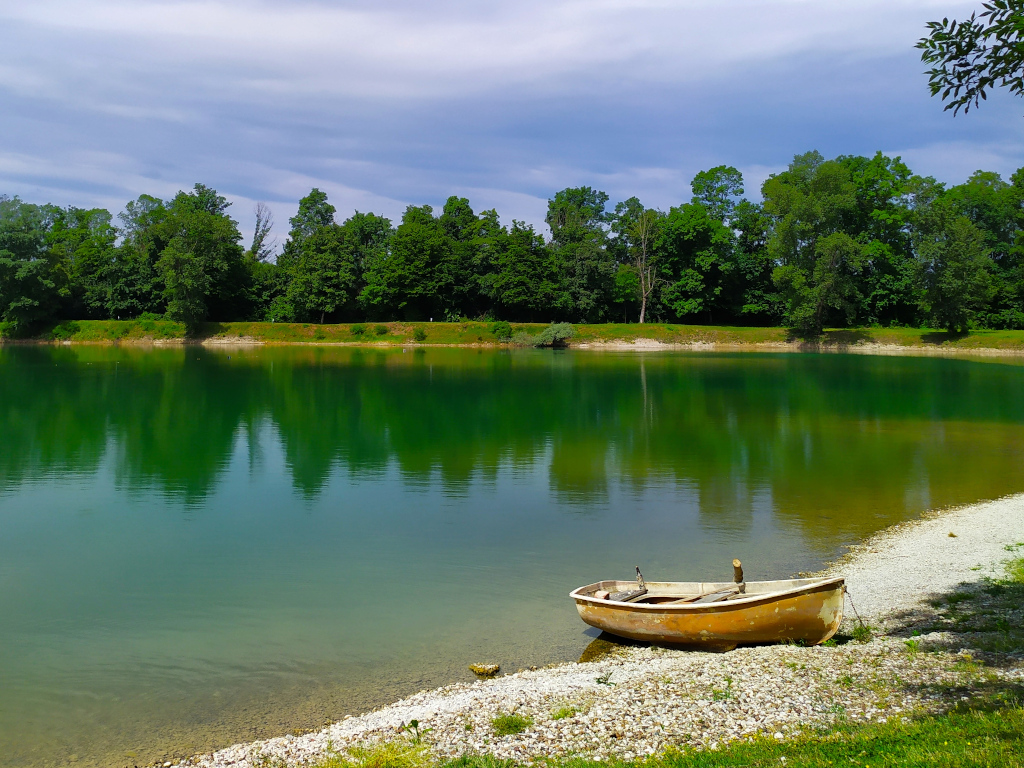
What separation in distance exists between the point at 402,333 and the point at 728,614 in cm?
8135

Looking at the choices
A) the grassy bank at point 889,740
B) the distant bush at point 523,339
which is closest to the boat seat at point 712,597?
the grassy bank at point 889,740

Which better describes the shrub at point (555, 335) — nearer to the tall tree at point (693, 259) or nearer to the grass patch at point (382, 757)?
the tall tree at point (693, 259)

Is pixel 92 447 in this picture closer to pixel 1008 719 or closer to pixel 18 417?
pixel 18 417

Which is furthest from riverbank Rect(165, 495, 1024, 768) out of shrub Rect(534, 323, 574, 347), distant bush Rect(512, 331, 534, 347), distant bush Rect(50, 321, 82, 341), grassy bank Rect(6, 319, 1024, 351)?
distant bush Rect(50, 321, 82, 341)

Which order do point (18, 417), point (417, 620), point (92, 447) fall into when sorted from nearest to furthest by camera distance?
1. point (417, 620)
2. point (92, 447)
3. point (18, 417)

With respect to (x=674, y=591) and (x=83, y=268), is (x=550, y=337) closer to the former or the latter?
(x=83, y=268)

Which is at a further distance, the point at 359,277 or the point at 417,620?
the point at 359,277

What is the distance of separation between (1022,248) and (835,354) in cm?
2213

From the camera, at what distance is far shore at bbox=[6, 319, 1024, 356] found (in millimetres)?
84438

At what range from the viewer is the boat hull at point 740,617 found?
874cm

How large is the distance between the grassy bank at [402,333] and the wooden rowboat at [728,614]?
75.9 metres

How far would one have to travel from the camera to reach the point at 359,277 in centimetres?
9594

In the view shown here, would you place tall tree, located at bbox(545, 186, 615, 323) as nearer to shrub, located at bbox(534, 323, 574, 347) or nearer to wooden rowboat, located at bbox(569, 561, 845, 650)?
shrub, located at bbox(534, 323, 574, 347)

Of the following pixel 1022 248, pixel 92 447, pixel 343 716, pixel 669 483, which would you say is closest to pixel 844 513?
pixel 669 483
